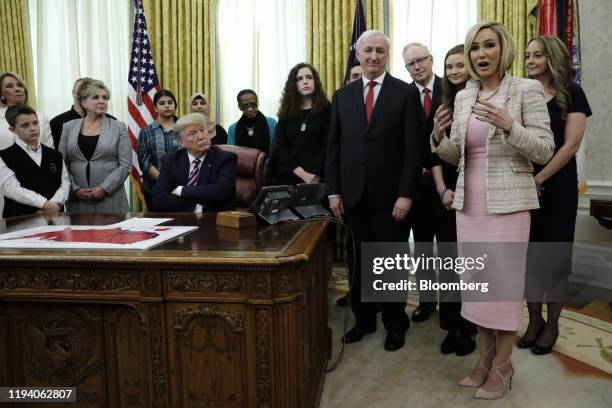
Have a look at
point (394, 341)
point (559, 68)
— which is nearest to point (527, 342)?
point (394, 341)

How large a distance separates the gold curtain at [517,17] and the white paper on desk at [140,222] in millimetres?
3862

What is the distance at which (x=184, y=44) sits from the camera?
5438mm

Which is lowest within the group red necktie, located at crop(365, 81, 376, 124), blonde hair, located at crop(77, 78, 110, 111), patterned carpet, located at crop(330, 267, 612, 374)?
patterned carpet, located at crop(330, 267, 612, 374)

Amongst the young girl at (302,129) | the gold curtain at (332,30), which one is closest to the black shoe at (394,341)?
the young girl at (302,129)

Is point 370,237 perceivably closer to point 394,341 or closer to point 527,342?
point 394,341

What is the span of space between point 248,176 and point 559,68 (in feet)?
6.72

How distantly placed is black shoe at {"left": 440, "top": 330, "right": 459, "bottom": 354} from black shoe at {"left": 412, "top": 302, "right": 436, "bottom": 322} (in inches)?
18.0

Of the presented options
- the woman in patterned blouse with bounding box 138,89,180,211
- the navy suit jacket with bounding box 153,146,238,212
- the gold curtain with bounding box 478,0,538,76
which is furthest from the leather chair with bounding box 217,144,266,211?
the gold curtain with bounding box 478,0,538,76

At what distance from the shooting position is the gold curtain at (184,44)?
5.38 meters

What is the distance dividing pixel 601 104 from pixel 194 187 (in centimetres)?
360

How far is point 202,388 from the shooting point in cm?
166

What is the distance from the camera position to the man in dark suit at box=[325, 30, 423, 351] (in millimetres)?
2650

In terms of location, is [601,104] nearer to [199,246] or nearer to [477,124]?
[477,124]

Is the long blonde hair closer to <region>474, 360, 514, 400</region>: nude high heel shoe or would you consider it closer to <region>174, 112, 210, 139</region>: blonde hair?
<region>474, 360, 514, 400</region>: nude high heel shoe
